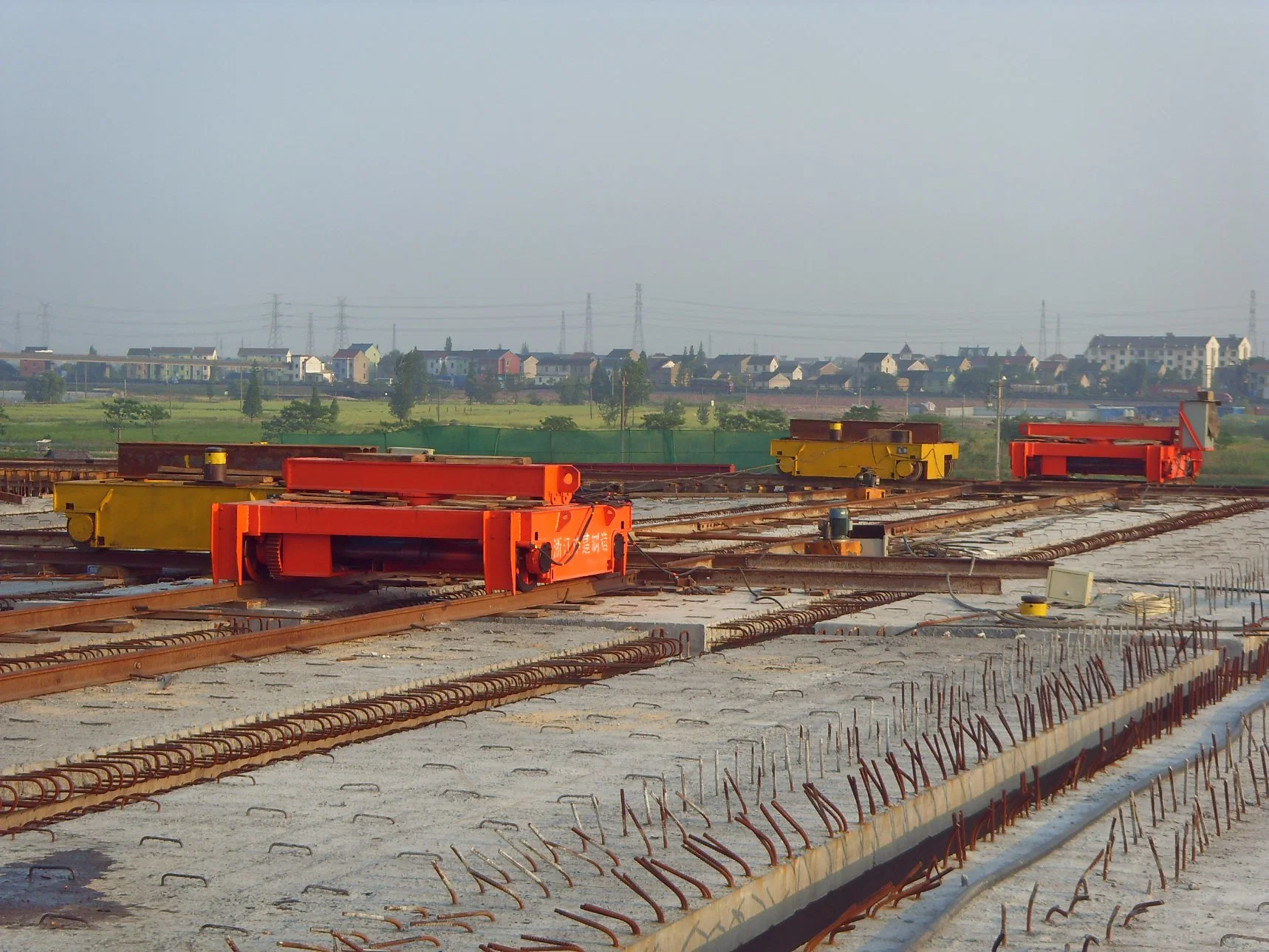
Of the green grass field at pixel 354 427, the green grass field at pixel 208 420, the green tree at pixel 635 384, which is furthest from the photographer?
the green tree at pixel 635 384

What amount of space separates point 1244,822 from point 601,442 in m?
38.2

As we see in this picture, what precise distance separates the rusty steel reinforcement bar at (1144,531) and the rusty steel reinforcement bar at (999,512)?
183 centimetres

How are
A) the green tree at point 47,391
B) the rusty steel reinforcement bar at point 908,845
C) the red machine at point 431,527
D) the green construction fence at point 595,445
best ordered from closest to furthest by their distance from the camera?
the rusty steel reinforcement bar at point 908,845 → the red machine at point 431,527 → the green construction fence at point 595,445 → the green tree at point 47,391

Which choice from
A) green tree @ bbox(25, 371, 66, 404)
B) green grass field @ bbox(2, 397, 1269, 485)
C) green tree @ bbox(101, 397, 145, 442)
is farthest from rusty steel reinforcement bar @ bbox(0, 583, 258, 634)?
green tree @ bbox(25, 371, 66, 404)

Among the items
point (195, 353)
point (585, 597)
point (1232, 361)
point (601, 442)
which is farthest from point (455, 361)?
point (585, 597)

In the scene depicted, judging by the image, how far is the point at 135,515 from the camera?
1422cm

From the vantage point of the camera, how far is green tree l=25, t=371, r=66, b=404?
328ft

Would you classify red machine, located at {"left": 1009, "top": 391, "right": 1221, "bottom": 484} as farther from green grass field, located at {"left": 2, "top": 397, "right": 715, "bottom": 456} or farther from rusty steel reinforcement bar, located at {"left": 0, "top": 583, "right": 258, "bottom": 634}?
rusty steel reinforcement bar, located at {"left": 0, "top": 583, "right": 258, "bottom": 634}

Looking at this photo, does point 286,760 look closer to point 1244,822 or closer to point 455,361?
point 1244,822

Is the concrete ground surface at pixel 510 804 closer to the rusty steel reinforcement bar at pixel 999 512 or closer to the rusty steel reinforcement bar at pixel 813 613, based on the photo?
the rusty steel reinforcement bar at pixel 813 613

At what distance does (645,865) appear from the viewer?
4.99 m

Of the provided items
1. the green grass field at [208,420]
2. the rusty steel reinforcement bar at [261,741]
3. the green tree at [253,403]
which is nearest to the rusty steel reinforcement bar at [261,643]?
the rusty steel reinforcement bar at [261,741]

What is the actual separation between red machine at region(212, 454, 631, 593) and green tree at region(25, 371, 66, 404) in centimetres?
9383

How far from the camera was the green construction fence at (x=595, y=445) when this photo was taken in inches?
1656
